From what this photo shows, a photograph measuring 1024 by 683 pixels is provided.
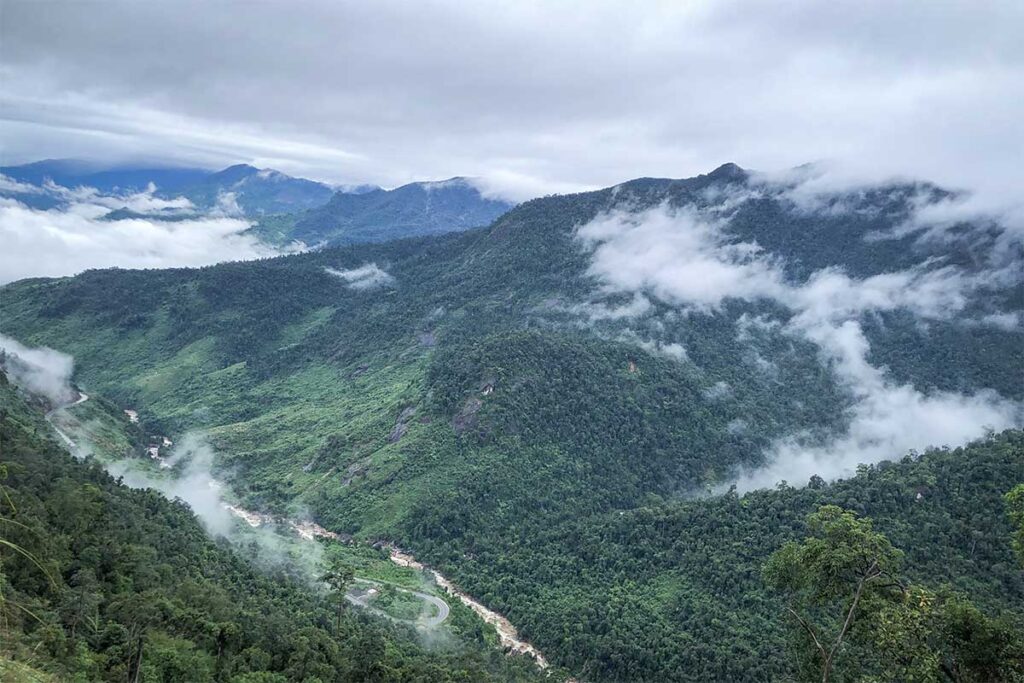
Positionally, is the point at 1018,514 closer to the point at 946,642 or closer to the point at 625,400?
the point at 946,642

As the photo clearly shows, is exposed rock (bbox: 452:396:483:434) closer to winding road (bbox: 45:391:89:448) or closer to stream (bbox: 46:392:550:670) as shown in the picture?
stream (bbox: 46:392:550:670)

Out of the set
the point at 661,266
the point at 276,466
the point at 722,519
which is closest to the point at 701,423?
the point at 722,519

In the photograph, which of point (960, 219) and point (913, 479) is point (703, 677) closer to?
point (913, 479)

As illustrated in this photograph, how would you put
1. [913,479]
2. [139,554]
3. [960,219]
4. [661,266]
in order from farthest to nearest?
1. [661,266]
2. [960,219]
3. [913,479]
4. [139,554]

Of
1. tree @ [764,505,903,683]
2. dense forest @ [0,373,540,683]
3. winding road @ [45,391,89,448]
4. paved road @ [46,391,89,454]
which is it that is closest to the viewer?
tree @ [764,505,903,683]

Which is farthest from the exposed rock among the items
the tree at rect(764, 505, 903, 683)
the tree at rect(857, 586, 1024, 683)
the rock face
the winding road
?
the tree at rect(857, 586, 1024, 683)

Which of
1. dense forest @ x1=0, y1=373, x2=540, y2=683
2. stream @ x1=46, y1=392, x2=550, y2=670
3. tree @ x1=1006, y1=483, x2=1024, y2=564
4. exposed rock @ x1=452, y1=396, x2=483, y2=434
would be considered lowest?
stream @ x1=46, y1=392, x2=550, y2=670

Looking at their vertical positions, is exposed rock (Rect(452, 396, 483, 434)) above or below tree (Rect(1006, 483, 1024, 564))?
below
